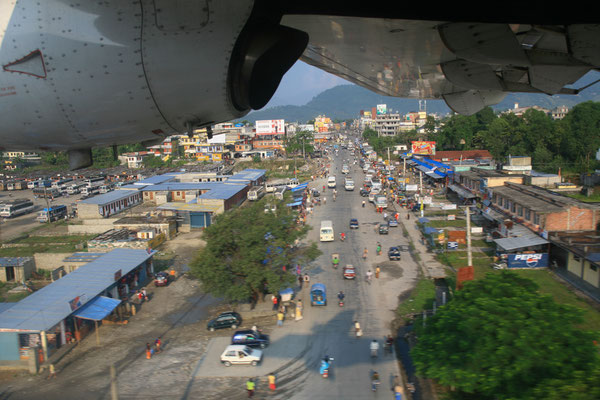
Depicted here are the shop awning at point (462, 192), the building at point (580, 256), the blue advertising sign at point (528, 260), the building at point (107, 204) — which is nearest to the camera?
the building at point (580, 256)

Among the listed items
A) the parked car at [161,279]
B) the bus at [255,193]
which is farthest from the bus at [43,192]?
the parked car at [161,279]

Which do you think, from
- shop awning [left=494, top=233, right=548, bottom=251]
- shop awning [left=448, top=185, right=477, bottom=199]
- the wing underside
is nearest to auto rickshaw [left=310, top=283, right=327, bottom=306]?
shop awning [left=494, top=233, right=548, bottom=251]

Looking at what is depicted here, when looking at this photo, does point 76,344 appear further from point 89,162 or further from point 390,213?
point 390,213

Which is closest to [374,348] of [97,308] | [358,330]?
[358,330]

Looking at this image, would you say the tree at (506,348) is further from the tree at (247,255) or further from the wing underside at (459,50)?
the tree at (247,255)

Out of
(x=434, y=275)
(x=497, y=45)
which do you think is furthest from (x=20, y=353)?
(x=434, y=275)

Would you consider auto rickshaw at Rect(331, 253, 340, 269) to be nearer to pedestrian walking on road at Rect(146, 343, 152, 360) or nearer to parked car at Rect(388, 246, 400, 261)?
parked car at Rect(388, 246, 400, 261)
